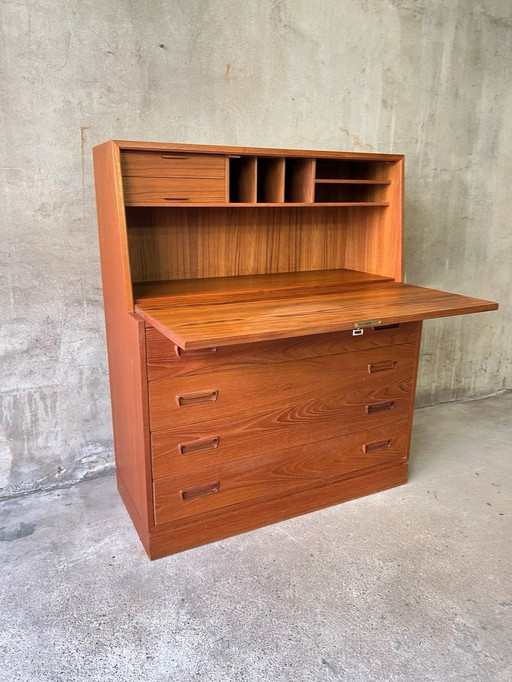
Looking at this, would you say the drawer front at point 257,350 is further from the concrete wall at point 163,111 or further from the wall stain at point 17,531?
the wall stain at point 17,531

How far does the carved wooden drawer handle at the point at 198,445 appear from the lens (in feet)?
6.36

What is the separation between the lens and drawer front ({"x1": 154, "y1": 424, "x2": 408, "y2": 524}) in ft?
6.48

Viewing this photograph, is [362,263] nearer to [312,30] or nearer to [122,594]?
[312,30]

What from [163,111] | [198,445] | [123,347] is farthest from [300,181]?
[198,445]

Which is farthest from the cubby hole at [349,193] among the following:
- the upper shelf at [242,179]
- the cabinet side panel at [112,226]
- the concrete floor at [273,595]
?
the concrete floor at [273,595]

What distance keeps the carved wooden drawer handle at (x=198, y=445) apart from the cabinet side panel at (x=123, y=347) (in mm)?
132

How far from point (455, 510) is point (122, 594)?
4.62 feet

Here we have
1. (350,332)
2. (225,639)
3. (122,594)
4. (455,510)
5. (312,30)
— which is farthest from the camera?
(312,30)

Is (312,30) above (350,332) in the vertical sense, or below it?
above

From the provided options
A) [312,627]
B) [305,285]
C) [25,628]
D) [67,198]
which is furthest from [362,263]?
[25,628]

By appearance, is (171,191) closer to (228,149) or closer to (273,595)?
(228,149)

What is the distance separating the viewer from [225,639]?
163cm

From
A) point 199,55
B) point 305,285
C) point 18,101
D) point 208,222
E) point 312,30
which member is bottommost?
point 305,285

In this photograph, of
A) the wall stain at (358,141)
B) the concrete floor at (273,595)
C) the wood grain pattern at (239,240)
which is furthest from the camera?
the wall stain at (358,141)
